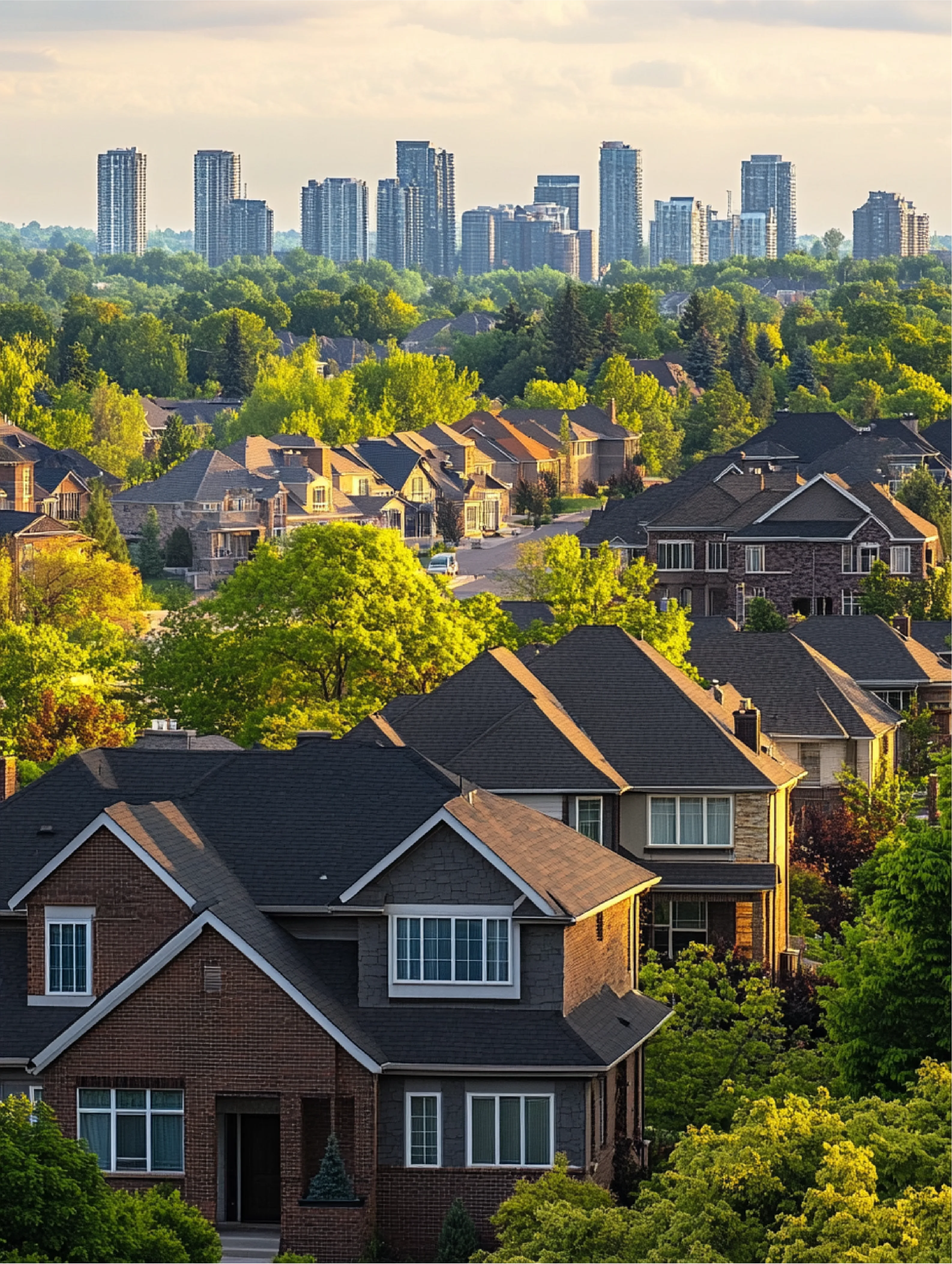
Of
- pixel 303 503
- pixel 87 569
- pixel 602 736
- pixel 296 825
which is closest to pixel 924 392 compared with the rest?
pixel 303 503

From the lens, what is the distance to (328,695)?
63.7 m

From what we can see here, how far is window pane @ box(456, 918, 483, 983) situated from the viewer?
34188mm

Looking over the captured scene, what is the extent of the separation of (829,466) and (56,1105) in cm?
10451

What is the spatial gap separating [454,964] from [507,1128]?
2.20 meters

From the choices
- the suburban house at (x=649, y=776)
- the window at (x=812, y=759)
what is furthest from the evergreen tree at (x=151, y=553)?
the suburban house at (x=649, y=776)

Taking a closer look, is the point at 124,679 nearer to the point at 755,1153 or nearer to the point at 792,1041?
the point at 792,1041

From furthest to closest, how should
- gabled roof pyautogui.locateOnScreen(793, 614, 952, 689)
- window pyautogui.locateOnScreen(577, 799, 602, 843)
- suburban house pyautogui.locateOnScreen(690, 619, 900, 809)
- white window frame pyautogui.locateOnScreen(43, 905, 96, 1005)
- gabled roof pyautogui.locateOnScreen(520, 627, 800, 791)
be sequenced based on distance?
1. gabled roof pyautogui.locateOnScreen(793, 614, 952, 689)
2. suburban house pyautogui.locateOnScreen(690, 619, 900, 809)
3. gabled roof pyautogui.locateOnScreen(520, 627, 800, 791)
4. window pyautogui.locateOnScreen(577, 799, 602, 843)
5. white window frame pyautogui.locateOnScreen(43, 905, 96, 1005)

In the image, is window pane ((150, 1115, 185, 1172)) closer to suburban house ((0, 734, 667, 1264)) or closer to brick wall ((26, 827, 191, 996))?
suburban house ((0, 734, 667, 1264))

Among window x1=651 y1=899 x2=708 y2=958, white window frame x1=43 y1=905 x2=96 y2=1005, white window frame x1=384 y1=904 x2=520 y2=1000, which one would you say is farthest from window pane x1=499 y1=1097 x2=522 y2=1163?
window x1=651 y1=899 x2=708 y2=958

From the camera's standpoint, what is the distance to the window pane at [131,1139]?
1318 inches

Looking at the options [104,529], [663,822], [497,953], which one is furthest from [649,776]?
[104,529]

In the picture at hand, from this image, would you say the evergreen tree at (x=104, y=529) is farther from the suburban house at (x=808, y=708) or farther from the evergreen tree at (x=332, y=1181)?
the evergreen tree at (x=332, y=1181)

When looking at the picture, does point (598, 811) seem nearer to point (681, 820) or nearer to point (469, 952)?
point (681, 820)

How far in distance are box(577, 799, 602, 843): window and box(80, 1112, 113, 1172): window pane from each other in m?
13.5
